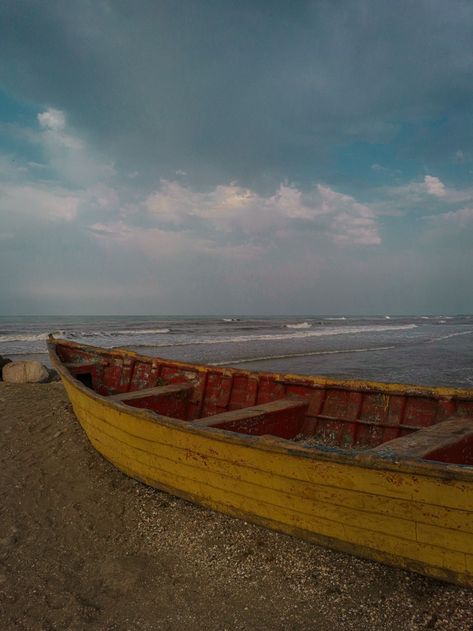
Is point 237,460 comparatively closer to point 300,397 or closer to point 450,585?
point 450,585

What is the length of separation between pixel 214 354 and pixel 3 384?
10670 mm

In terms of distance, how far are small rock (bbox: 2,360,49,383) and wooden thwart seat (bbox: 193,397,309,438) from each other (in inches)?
318

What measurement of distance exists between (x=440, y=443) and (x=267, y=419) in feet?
6.82

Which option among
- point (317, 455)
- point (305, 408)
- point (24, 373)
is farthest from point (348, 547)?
point (24, 373)

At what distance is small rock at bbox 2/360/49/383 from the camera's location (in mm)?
11461

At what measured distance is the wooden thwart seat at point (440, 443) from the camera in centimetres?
359

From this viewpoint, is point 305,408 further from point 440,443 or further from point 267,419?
point 440,443

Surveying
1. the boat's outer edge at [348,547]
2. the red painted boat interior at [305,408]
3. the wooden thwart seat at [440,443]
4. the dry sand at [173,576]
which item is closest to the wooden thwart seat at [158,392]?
the red painted boat interior at [305,408]

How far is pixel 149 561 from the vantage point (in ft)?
11.9

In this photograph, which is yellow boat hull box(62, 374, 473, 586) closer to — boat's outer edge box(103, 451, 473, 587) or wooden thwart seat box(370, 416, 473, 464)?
boat's outer edge box(103, 451, 473, 587)

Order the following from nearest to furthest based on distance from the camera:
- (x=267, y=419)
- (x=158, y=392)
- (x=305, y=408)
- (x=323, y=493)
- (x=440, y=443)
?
(x=323, y=493) → (x=440, y=443) → (x=267, y=419) → (x=305, y=408) → (x=158, y=392)

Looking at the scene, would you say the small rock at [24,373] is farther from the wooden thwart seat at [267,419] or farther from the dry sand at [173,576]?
the wooden thwart seat at [267,419]

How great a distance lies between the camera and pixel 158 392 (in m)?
6.33

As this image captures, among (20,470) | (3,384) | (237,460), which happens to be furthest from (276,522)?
(3,384)
